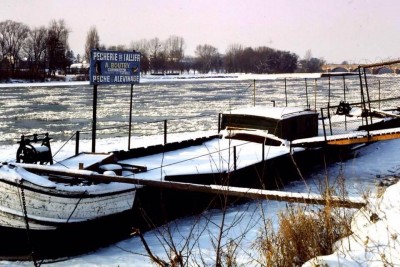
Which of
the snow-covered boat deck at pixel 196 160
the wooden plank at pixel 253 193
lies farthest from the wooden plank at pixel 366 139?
the wooden plank at pixel 253 193

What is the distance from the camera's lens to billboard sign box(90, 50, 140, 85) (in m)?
11.3

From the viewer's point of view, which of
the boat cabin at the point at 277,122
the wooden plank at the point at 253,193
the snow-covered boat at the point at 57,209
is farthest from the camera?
the boat cabin at the point at 277,122

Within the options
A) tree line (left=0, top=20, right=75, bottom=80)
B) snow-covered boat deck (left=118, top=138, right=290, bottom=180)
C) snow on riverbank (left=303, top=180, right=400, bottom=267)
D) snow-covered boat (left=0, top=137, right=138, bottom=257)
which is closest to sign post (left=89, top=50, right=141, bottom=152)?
snow-covered boat deck (left=118, top=138, right=290, bottom=180)

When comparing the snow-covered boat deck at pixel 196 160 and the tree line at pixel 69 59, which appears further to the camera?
the tree line at pixel 69 59

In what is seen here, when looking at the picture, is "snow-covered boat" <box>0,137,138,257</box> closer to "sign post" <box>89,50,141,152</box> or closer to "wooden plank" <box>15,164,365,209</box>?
"wooden plank" <box>15,164,365,209</box>

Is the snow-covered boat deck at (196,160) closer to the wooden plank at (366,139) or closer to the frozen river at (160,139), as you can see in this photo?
the frozen river at (160,139)

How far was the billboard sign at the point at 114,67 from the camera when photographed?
11348mm

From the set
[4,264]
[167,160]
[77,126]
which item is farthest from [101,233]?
[77,126]

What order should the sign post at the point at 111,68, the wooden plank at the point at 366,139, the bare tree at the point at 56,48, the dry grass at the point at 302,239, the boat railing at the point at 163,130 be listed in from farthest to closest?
the bare tree at the point at 56,48, the boat railing at the point at 163,130, the wooden plank at the point at 366,139, the sign post at the point at 111,68, the dry grass at the point at 302,239

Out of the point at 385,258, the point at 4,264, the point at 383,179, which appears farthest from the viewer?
the point at 383,179

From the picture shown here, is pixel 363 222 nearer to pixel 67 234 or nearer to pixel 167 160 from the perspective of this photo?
pixel 67 234

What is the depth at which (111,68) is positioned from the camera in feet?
38.5

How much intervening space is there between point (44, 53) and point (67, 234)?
292 ft

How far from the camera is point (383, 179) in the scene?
45.6 feet
